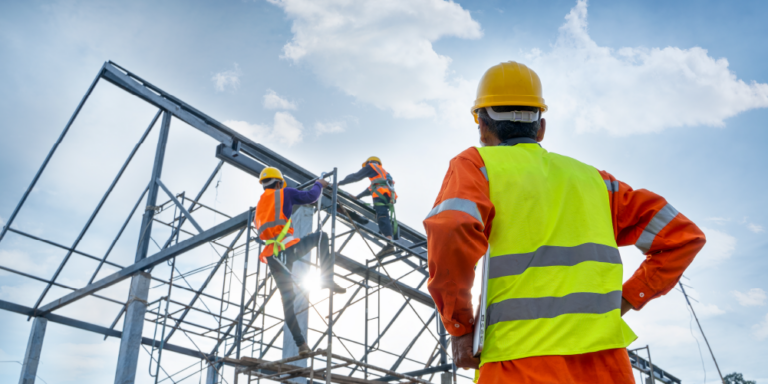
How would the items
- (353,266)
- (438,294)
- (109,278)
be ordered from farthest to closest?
(353,266)
(109,278)
(438,294)

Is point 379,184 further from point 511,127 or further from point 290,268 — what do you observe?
point 511,127

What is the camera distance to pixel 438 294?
2.01 m

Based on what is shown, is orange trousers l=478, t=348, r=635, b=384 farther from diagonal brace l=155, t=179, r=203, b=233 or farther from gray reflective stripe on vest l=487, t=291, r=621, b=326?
diagonal brace l=155, t=179, r=203, b=233

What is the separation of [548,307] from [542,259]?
177mm

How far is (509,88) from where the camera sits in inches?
99.4

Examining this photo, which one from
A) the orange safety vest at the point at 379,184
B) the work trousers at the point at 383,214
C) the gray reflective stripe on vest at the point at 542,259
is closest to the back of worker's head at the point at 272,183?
the orange safety vest at the point at 379,184

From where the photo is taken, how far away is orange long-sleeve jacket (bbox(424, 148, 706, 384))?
6.16ft

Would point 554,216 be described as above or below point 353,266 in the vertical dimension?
below

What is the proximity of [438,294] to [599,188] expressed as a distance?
0.85 meters

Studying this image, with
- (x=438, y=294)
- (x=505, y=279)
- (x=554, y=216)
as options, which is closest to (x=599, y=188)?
(x=554, y=216)

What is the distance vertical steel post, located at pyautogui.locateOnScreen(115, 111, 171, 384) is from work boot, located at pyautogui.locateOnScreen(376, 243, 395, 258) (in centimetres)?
495

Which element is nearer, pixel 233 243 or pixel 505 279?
pixel 505 279

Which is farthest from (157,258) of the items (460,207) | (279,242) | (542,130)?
(460,207)

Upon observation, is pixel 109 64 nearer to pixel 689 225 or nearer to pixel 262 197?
pixel 262 197
